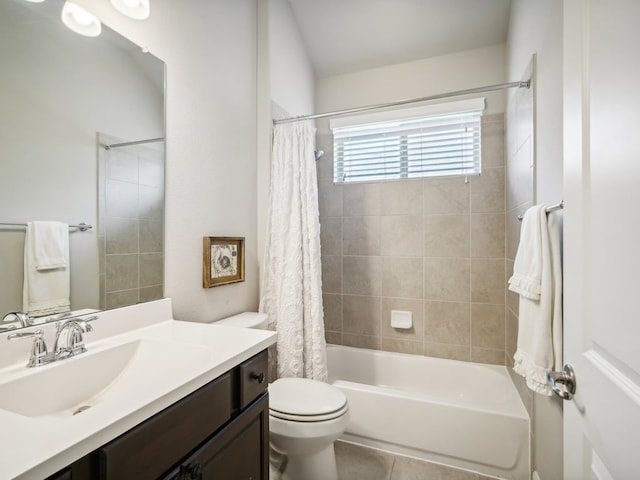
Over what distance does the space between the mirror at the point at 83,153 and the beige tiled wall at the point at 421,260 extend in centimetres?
153

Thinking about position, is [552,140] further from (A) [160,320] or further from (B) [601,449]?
(A) [160,320]

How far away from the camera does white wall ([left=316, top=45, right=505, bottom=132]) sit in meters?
2.19

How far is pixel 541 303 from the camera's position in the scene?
114 centimetres

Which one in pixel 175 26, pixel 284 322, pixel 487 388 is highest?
pixel 175 26

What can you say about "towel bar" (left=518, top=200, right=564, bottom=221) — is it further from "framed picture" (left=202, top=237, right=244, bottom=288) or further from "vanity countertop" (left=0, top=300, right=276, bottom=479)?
"framed picture" (left=202, top=237, right=244, bottom=288)

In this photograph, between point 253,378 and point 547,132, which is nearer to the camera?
point 253,378

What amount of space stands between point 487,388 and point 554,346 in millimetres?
1195

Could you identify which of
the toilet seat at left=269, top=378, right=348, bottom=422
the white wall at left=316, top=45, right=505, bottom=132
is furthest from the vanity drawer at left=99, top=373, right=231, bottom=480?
the white wall at left=316, top=45, right=505, bottom=132

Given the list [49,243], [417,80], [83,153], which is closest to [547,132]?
[417,80]

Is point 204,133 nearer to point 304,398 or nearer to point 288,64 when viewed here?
point 288,64

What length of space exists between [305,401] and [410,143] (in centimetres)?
197

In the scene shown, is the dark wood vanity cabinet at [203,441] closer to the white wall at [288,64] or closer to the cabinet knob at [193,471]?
the cabinet knob at [193,471]

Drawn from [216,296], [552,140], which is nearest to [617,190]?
[552,140]

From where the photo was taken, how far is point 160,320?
4.14 feet
